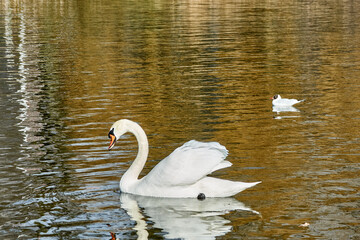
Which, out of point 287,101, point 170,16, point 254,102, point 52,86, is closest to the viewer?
point 287,101

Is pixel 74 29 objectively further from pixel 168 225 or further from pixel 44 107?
pixel 168 225

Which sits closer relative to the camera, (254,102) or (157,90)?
(254,102)

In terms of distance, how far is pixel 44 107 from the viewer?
78.8 feet

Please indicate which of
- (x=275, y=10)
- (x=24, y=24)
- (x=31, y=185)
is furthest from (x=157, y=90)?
(x=275, y=10)

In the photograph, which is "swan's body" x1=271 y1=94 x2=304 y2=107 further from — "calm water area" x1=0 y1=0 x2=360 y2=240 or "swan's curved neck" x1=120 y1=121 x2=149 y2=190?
"swan's curved neck" x1=120 y1=121 x2=149 y2=190

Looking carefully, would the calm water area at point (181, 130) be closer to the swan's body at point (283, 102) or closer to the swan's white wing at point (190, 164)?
the swan's body at point (283, 102)

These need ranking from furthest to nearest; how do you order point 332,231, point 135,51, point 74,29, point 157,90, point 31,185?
point 74,29 → point 135,51 → point 157,90 → point 31,185 → point 332,231

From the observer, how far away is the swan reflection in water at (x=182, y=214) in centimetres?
1140

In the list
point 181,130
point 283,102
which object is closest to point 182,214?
point 181,130

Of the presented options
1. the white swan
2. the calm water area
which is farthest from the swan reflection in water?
the white swan

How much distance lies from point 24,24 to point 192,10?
76.4 ft

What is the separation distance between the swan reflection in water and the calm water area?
3 cm

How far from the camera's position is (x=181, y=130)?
62.5ft

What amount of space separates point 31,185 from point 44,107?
33.1 feet
